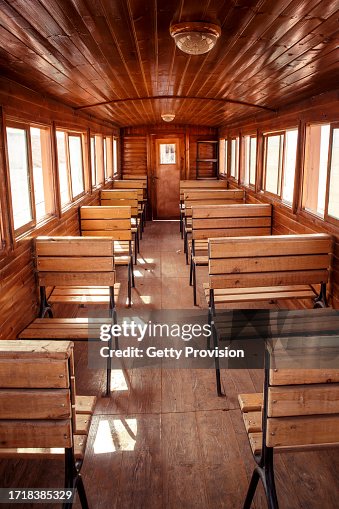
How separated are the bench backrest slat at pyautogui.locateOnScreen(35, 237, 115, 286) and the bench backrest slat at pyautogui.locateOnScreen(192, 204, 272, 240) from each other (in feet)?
5.94

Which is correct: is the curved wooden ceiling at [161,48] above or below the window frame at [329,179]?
above

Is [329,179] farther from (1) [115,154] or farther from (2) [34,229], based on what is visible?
(1) [115,154]

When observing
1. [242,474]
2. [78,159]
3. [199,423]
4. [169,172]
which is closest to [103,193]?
[78,159]

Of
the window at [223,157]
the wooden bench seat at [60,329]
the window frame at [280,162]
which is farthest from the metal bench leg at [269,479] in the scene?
the window at [223,157]

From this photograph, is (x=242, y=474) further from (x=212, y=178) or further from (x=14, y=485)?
(x=212, y=178)

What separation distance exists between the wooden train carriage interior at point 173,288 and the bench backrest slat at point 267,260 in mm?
13

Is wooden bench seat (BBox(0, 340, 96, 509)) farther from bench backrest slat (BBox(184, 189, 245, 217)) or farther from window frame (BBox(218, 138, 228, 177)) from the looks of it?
window frame (BBox(218, 138, 228, 177))

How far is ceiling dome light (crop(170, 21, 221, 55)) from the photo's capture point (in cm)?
197

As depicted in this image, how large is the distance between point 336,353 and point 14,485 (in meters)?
1.88

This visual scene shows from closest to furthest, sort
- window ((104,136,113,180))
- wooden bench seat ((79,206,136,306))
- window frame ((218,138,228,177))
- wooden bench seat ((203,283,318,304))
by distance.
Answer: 1. wooden bench seat ((203,283,318,304))
2. wooden bench seat ((79,206,136,306))
3. window ((104,136,113,180))
4. window frame ((218,138,228,177))

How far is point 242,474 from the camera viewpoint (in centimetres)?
245

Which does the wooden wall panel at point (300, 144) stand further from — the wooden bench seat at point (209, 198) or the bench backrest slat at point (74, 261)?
the bench backrest slat at point (74, 261)

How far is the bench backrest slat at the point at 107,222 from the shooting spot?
5578 millimetres

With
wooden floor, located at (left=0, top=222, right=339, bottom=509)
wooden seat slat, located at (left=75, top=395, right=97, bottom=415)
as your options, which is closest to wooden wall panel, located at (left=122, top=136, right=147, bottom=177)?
wooden floor, located at (left=0, top=222, right=339, bottom=509)
